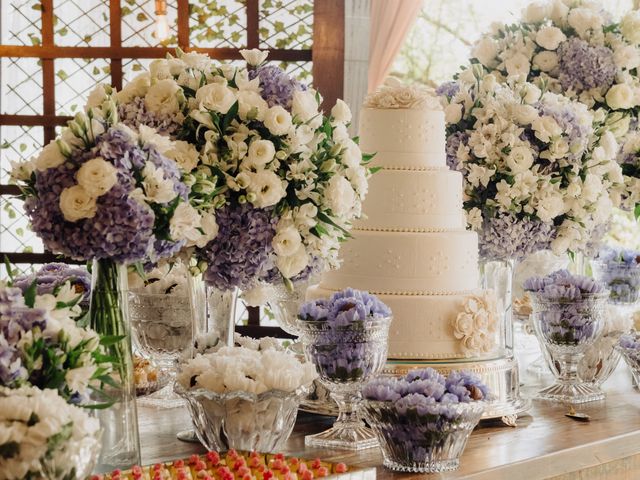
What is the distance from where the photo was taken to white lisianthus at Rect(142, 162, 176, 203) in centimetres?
177

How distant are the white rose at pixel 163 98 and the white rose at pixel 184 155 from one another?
0.07 metres

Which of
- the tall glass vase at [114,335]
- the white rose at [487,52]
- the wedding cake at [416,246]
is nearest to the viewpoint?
the tall glass vase at [114,335]

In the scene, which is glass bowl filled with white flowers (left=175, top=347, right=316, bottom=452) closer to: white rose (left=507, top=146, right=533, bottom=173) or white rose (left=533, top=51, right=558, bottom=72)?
white rose (left=507, top=146, right=533, bottom=173)

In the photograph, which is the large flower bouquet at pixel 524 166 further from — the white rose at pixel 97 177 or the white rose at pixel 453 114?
the white rose at pixel 97 177

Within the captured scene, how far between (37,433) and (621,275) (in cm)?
241

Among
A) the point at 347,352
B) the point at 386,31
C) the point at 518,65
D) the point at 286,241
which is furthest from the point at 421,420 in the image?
the point at 386,31

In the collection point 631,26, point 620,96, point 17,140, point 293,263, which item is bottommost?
point 293,263

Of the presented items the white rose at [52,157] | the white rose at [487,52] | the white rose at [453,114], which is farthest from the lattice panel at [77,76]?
the white rose at [52,157]

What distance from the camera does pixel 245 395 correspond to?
1986 mm

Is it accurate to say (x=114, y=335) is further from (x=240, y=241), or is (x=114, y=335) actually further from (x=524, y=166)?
(x=524, y=166)

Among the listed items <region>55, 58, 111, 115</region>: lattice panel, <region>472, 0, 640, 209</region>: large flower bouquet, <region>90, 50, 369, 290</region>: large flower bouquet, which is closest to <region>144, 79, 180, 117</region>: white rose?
<region>90, 50, 369, 290</region>: large flower bouquet

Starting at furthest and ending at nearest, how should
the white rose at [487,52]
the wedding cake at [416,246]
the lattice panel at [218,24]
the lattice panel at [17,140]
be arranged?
1. the lattice panel at [17,140]
2. the lattice panel at [218,24]
3. the white rose at [487,52]
4. the wedding cake at [416,246]

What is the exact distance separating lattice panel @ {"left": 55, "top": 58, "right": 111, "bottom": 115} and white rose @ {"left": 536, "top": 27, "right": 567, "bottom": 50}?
257 cm

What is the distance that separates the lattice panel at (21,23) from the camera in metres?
5.53
